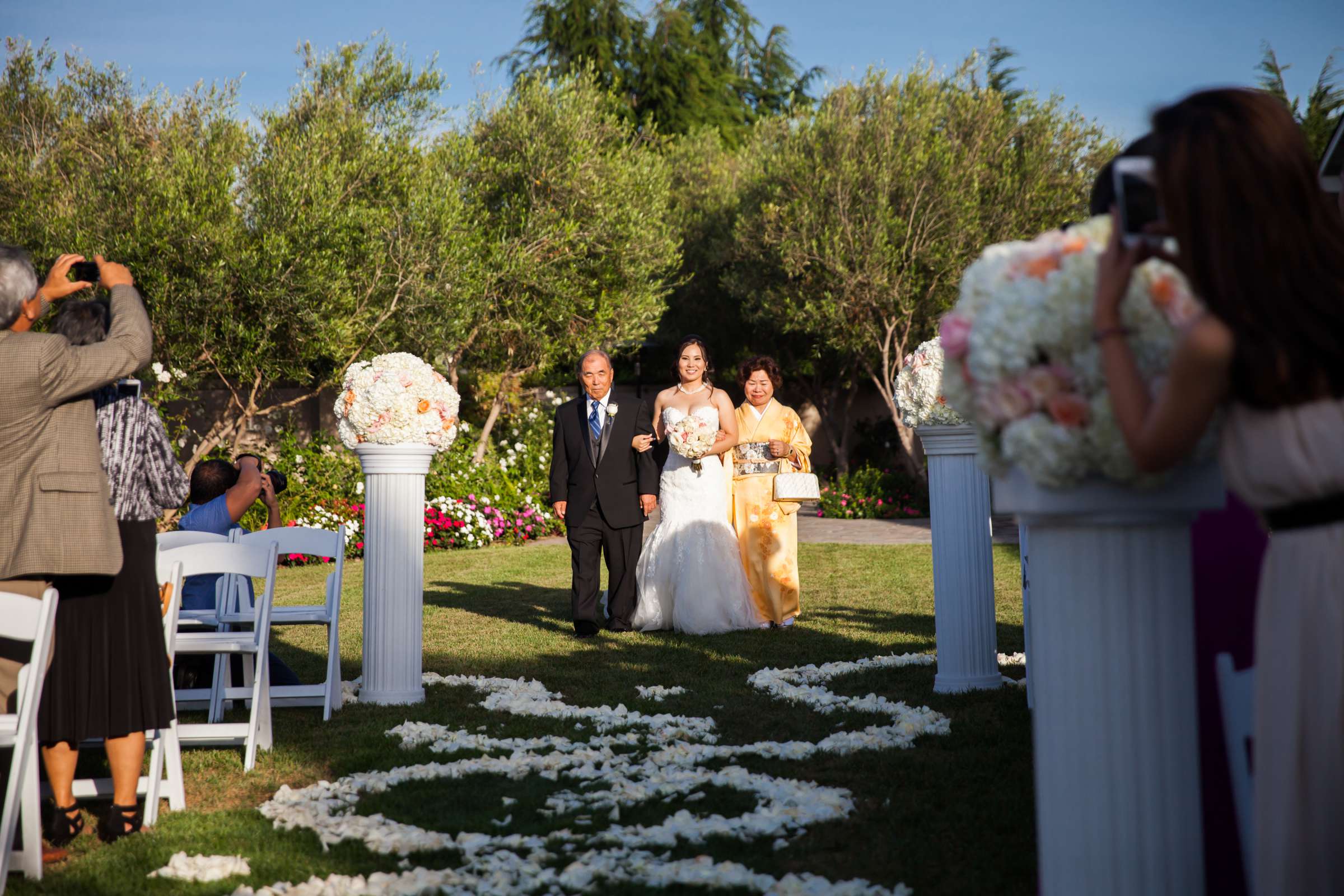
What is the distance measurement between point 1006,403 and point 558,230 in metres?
16.7

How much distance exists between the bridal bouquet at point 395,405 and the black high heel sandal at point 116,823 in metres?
2.54

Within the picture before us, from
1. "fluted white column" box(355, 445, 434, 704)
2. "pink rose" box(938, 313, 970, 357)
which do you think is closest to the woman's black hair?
"fluted white column" box(355, 445, 434, 704)

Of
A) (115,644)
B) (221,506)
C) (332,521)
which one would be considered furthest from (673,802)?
(332,521)

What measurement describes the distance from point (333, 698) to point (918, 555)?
31.8 ft

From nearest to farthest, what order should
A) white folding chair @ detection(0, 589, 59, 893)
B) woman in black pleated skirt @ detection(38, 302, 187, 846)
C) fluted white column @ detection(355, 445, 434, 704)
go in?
white folding chair @ detection(0, 589, 59, 893), woman in black pleated skirt @ detection(38, 302, 187, 846), fluted white column @ detection(355, 445, 434, 704)

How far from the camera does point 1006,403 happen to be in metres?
2.22

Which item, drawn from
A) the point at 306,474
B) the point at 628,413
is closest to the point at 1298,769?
the point at 628,413

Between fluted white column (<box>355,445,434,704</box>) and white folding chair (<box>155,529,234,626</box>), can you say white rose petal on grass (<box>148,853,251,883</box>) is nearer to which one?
white folding chair (<box>155,529,234,626</box>)

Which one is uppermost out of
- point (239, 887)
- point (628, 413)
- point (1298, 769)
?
point (628, 413)

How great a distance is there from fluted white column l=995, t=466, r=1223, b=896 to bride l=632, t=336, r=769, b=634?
659 centimetres

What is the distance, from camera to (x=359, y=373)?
6457 mm

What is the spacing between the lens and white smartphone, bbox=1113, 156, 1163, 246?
2062 mm

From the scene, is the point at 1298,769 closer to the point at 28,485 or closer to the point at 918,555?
the point at 28,485

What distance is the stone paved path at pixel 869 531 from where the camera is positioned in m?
16.2
